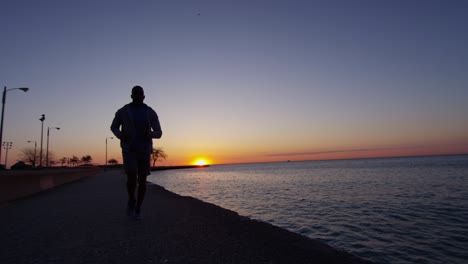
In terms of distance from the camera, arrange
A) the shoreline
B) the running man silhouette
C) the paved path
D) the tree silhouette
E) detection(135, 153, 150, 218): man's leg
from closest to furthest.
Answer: the paved path
the running man silhouette
detection(135, 153, 150, 218): man's leg
the shoreline
the tree silhouette

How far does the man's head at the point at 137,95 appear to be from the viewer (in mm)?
5389

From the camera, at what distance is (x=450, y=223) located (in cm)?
1006

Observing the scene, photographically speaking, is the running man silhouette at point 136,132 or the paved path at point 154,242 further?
the running man silhouette at point 136,132

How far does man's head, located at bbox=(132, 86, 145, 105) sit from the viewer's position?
539 cm

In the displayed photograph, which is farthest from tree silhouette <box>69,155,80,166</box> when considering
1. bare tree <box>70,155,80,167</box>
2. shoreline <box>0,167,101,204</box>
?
shoreline <box>0,167,101,204</box>

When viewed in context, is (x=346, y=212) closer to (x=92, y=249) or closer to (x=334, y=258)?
(x=334, y=258)

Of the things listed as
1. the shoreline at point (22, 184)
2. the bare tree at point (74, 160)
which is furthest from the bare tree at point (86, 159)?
the shoreline at point (22, 184)

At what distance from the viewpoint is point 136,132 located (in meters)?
5.25

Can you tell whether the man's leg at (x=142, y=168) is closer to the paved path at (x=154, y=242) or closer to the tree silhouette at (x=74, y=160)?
the paved path at (x=154, y=242)

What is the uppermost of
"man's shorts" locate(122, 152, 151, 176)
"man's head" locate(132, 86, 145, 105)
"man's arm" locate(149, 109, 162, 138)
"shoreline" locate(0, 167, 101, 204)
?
"man's head" locate(132, 86, 145, 105)

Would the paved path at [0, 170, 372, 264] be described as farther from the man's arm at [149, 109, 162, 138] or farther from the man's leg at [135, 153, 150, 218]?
the man's arm at [149, 109, 162, 138]

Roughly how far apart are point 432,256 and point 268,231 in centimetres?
377

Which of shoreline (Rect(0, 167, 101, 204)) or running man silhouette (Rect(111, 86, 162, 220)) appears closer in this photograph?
running man silhouette (Rect(111, 86, 162, 220))

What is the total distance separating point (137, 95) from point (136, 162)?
1171 millimetres
